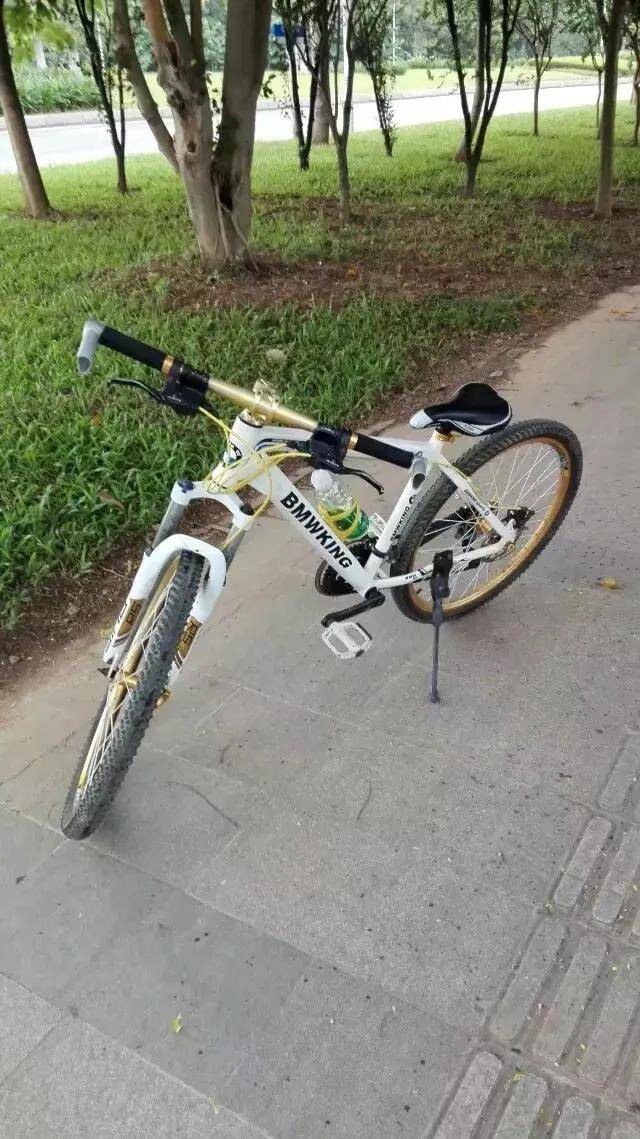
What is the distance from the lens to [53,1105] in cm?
169

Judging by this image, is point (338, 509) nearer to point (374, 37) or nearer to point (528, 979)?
point (528, 979)

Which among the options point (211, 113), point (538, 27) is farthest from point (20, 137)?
point (538, 27)

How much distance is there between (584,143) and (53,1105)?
51.0 feet

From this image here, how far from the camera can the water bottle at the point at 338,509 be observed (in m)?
2.34

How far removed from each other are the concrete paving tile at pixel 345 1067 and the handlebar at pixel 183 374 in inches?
50.7

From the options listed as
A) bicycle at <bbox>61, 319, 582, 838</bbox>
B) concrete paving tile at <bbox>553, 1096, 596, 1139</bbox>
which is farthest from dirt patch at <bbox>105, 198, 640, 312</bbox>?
concrete paving tile at <bbox>553, 1096, 596, 1139</bbox>

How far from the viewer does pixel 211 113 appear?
6.23m

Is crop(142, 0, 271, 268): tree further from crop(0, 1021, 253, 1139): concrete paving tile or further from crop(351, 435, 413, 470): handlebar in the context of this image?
crop(0, 1021, 253, 1139): concrete paving tile

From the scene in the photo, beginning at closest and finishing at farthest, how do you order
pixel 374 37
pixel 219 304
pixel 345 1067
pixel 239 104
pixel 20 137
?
pixel 345 1067
pixel 219 304
pixel 239 104
pixel 20 137
pixel 374 37

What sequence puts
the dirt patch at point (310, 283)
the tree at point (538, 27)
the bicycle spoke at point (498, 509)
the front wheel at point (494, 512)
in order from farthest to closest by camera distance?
1. the tree at point (538, 27)
2. the dirt patch at point (310, 283)
3. the bicycle spoke at point (498, 509)
4. the front wheel at point (494, 512)

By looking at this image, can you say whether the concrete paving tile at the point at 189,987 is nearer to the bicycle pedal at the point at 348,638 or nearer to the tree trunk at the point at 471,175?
the bicycle pedal at the point at 348,638

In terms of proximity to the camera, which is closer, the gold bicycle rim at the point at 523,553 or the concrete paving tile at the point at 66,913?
the concrete paving tile at the point at 66,913

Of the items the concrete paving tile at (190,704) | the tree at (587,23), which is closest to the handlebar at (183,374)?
the concrete paving tile at (190,704)

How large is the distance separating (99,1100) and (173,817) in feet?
2.35
